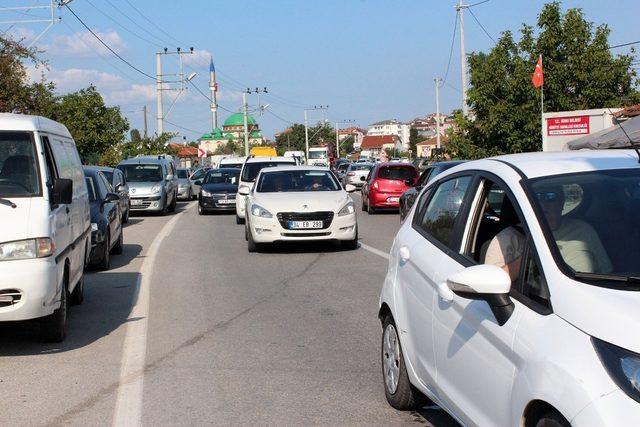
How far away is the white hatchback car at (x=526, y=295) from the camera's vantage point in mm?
2930

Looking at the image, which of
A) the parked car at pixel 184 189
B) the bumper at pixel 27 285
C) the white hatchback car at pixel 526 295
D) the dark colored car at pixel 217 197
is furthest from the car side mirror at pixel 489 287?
the parked car at pixel 184 189

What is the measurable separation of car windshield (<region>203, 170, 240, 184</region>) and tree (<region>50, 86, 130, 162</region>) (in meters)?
12.9

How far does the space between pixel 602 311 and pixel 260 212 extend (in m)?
11.9

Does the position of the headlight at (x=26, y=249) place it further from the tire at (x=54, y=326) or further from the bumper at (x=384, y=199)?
the bumper at (x=384, y=199)

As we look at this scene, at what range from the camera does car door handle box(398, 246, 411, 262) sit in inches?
205

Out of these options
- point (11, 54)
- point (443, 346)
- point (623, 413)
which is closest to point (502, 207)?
point (443, 346)

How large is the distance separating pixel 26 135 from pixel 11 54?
19996 mm

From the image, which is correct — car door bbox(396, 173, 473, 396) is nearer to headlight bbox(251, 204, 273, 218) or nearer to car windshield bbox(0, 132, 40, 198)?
car windshield bbox(0, 132, 40, 198)

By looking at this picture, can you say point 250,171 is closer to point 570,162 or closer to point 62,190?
point 62,190

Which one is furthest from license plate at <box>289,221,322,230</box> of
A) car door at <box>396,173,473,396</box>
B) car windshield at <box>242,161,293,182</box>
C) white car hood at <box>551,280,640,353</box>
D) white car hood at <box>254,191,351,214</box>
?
white car hood at <box>551,280,640,353</box>

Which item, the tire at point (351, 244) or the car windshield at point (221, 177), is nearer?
the tire at point (351, 244)

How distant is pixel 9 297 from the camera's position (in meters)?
6.68

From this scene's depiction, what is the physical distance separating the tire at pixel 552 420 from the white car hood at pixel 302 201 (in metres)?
11.5

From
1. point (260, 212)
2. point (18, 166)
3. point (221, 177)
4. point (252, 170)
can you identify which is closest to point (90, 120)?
point (221, 177)
